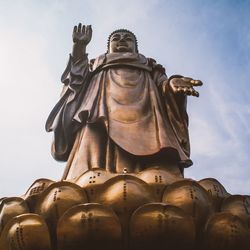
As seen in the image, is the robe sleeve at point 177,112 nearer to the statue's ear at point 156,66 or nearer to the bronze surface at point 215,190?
the statue's ear at point 156,66

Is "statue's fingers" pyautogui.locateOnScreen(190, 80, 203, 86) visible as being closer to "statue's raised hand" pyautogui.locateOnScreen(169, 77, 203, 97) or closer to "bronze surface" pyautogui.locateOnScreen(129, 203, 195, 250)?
"statue's raised hand" pyautogui.locateOnScreen(169, 77, 203, 97)

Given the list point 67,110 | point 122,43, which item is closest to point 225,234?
point 67,110

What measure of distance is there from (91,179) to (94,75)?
2.64 m

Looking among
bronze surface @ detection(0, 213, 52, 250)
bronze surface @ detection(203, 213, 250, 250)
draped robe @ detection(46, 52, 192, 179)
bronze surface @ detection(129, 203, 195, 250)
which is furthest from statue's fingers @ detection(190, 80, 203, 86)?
bronze surface @ detection(0, 213, 52, 250)

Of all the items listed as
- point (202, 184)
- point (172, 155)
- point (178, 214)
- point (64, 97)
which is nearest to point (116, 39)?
point (64, 97)

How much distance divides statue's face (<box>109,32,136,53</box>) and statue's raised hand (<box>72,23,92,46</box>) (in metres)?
0.53

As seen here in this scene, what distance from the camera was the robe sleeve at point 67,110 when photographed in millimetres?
6736

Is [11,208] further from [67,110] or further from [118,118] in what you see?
[67,110]

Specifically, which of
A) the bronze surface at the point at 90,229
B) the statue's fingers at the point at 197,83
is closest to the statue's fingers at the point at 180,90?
the statue's fingers at the point at 197,83

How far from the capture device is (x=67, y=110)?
6887mm

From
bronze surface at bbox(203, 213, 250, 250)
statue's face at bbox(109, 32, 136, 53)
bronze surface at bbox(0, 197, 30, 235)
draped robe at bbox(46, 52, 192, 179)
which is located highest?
statue's face at bbox(109, 32, 136, 53)

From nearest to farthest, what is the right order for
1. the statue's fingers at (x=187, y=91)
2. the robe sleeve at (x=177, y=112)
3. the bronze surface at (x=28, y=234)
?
the bronze surface at (x=28, y=234)
the statue's fingers at (x=187, y=91)
the robe sleeve at (x=177, y=112)

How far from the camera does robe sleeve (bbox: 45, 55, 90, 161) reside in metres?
6.74

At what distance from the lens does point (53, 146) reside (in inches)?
268
